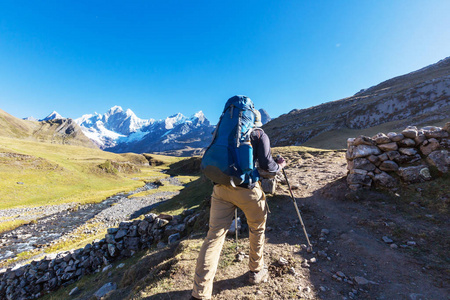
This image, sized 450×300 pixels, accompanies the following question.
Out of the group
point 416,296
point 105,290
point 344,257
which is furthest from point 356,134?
point 105,290

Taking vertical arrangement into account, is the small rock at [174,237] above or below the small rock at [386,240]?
below

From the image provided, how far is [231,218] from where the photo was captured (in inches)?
167

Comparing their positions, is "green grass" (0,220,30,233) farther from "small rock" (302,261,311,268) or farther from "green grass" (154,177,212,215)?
"small rock" (302,261,311,268)

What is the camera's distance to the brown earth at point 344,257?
178 inches

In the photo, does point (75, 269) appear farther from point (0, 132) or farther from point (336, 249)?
point (0, 132)

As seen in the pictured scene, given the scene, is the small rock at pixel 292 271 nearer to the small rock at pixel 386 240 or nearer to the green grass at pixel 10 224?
the small rock at pixel 386 240

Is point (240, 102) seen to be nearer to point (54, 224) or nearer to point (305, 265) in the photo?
point (305, 265)

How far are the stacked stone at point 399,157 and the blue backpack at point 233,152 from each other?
866 centimetres

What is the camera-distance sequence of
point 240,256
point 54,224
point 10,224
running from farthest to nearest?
point 54,224 → point 10,224 → point 240,256

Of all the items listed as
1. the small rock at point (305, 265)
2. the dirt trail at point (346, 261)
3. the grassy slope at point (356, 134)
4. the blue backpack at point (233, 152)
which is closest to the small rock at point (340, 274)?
the dirt trail at point (346, 261)

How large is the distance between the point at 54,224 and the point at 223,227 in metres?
38.4

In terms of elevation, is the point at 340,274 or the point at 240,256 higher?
the point at 240,256

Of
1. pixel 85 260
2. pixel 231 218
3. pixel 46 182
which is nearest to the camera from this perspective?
pixel 231 218

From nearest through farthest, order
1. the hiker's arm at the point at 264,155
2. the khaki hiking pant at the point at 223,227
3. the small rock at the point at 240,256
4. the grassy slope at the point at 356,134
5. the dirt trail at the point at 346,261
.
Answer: the khaki hiking pant at the point at 223,227 < the dirt trail at the point at 346,261 < the hiker's arm at the point at 264,155 < the small rock at the point at 240,256 < the grassy slope at the point at 356,134
